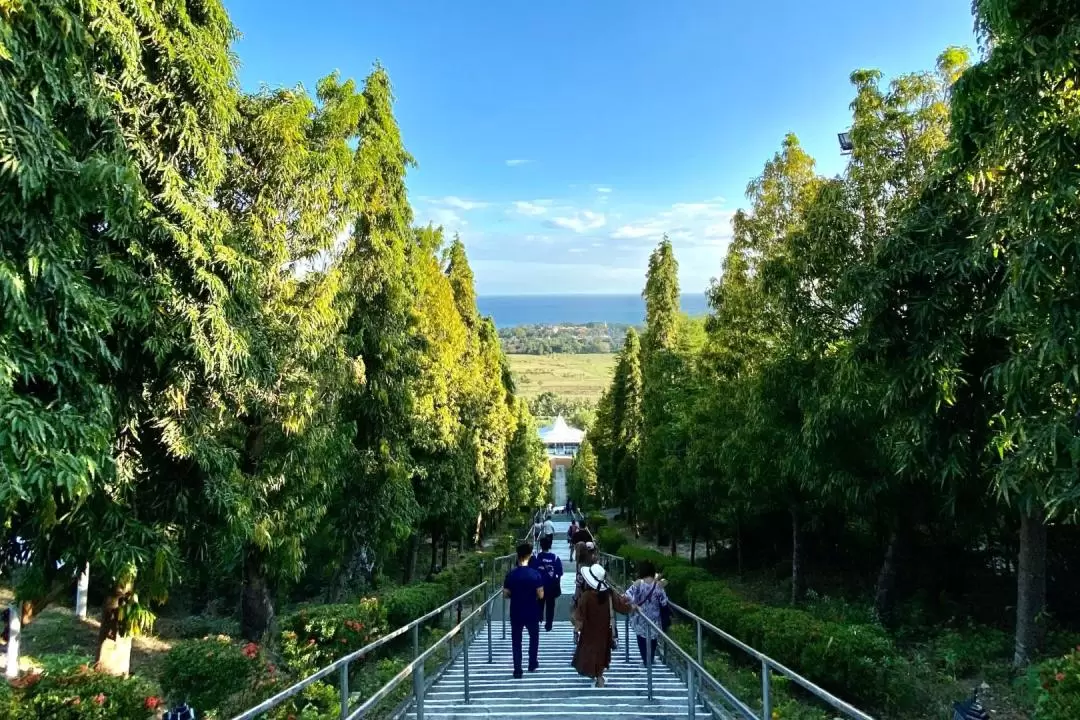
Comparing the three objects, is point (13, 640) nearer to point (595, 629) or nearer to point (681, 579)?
point (595, 629)

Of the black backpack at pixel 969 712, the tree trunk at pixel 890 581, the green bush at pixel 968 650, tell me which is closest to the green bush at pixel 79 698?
the black backpack at pixel 969 712

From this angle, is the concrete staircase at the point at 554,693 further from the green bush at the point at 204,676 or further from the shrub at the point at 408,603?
the green bush at the point at 204,676

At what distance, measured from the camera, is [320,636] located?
8.55 m

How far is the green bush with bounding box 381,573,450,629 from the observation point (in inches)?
428

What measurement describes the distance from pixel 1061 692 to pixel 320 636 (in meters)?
7.30

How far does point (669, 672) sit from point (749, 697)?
38.5 inches

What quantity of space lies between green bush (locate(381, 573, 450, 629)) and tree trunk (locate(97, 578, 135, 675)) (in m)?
3.55

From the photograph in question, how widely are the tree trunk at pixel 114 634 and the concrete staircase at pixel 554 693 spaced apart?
3.41m

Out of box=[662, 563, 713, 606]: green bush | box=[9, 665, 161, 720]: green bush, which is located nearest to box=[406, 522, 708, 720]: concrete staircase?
box=[9, 665, 161, 720]: green bush

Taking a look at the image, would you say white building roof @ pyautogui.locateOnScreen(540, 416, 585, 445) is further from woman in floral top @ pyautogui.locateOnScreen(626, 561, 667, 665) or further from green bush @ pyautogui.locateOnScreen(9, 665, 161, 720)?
green bush @ pyautogui.locateOnScreen(9, 665, 161, 720)

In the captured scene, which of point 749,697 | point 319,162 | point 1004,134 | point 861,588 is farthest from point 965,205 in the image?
point 861,588

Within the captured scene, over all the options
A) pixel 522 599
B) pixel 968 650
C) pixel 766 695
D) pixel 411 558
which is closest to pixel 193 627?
pixel 411 558

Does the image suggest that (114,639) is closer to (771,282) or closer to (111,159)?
(111,159)

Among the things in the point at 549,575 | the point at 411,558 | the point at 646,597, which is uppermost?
the point at 646,597
